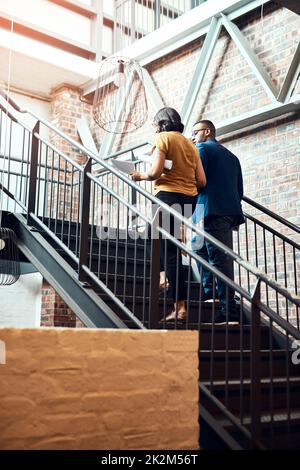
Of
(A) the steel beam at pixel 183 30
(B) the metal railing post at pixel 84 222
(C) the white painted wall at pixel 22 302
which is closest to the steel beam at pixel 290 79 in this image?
(A) the steel beam at pixel 183 30

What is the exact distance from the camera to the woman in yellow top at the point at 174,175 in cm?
327

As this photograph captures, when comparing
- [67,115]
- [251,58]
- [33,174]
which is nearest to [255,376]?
[33,174]

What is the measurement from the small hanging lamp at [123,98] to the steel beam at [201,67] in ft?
3.56

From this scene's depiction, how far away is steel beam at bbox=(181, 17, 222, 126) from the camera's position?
5973 mm

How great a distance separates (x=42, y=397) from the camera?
1.74 m

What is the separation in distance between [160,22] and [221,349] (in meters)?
6.41

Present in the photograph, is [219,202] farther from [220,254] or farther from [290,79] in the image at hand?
[290,79]

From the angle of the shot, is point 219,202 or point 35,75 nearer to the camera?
point 219,202

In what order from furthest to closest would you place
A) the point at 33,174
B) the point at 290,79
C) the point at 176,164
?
the point at 290,79
the point at 33,174
the point at 176,164

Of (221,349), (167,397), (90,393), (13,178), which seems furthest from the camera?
(13,178)

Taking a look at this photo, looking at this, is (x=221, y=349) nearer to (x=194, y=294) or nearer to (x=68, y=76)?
(x=194, y=294)

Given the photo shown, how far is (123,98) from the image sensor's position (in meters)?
7.44

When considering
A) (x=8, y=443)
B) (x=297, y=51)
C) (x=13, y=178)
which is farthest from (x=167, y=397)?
(x=13, y=178)

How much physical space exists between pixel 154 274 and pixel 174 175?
812 millimetres
